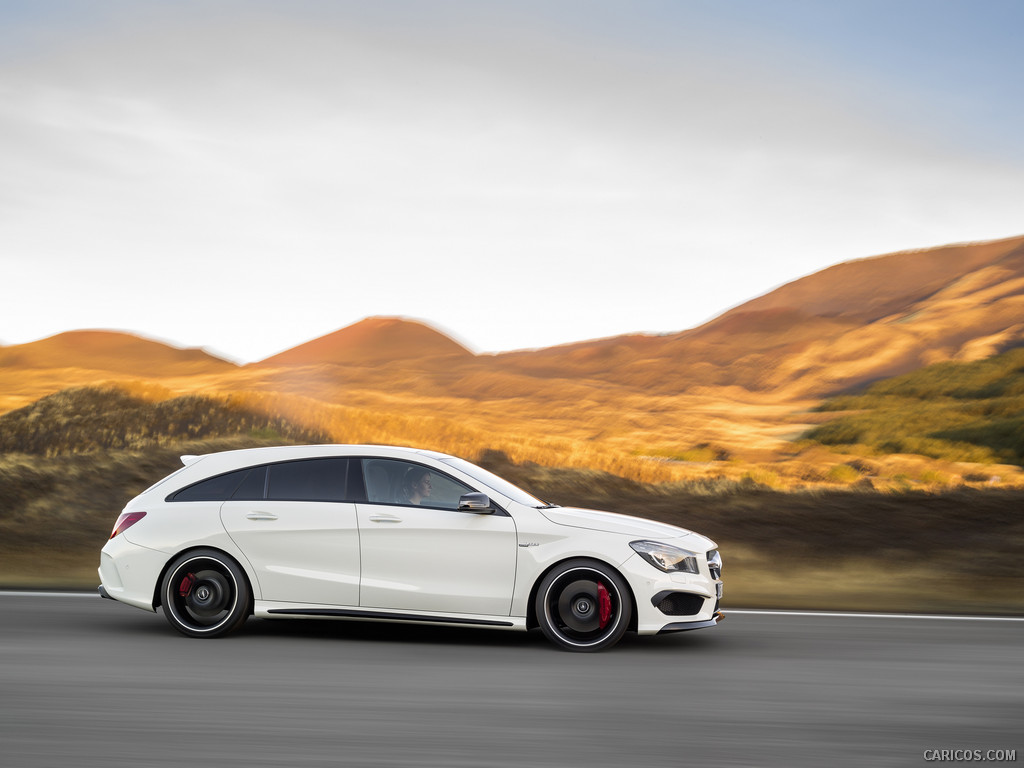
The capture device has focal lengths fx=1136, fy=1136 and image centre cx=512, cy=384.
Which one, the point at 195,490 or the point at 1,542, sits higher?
the point at 195,490

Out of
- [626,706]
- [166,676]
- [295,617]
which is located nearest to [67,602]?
[295,617]

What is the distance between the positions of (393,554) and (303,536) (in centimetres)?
75

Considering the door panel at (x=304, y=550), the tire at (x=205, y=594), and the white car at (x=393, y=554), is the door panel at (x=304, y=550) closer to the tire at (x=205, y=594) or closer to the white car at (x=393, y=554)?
the white car at (x=393, y=554)

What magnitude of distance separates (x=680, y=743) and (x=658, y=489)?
17243 mm

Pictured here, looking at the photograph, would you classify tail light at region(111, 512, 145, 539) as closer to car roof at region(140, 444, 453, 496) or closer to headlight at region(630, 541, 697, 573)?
car roof at region(140, 444, 453, 496)

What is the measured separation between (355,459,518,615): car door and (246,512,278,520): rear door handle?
0.72m

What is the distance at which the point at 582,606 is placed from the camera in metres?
8.57

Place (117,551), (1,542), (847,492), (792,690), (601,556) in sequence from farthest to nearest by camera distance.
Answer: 1. (847,492)
2. (1,542)
3. (117,551)
4. (601,556)
5. (792,690)

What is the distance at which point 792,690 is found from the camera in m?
7.30

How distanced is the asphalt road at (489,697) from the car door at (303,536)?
45 centimetres

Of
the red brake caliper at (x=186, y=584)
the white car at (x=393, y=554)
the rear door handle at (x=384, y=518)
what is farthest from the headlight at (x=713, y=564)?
the red brake caliper at (x=186, y=584)

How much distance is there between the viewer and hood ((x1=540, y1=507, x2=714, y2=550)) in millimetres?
8688

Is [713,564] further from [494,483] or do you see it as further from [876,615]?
[876,615]

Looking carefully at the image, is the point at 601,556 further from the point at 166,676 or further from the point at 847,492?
the point at 847,492
